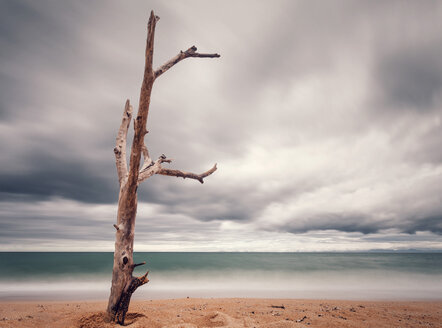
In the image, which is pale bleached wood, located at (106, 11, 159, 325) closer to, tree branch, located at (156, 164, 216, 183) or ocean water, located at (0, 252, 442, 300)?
tree branch, located at (156, 164, 216, 183)

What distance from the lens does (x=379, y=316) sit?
271 inches

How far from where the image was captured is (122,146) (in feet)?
18.6

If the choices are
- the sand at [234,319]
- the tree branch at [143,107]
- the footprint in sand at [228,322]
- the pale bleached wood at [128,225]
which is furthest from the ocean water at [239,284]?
the tree branch at [143,107]

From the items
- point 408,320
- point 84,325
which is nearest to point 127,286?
point 84,325

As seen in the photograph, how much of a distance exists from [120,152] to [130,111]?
1.07 meters

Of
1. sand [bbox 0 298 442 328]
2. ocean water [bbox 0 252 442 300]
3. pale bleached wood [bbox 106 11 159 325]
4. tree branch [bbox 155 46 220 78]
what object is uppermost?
tree branch [bbox 155 46 220 78]

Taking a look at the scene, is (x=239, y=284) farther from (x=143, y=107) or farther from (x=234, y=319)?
(x=143, y=107)

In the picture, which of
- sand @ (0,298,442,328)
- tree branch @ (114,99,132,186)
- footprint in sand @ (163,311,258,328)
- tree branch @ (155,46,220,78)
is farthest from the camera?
tree branch @ (114,99,132,186)

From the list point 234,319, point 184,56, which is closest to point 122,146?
point 184,56

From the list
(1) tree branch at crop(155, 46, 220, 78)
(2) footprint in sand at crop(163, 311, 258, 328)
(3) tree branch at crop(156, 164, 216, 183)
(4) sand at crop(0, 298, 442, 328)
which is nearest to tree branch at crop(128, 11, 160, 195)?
(1) tree branch at crop(155, 46, 220, 78)

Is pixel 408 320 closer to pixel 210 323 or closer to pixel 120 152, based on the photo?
pixel 210 323

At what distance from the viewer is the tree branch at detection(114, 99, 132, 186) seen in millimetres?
5473

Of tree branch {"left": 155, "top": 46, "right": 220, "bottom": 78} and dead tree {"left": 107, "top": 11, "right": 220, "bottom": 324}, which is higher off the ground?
tree branch {"left": 155, "top": 46, "right": 220, "bottom": 78}

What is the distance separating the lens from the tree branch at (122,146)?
547 centimetres
